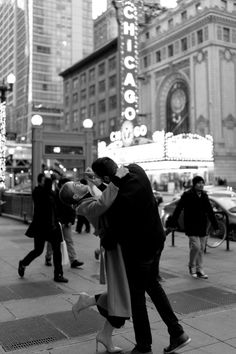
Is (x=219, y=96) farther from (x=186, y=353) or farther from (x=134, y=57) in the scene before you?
(x=186, y=353)

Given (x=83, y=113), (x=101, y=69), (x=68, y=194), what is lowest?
(x=68, y=194)

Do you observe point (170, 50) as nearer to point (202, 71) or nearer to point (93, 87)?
point (202, 71)

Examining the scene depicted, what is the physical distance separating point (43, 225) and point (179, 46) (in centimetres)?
Result: 5280

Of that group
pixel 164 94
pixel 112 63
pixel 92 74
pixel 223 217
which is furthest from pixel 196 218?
pixel 92 74

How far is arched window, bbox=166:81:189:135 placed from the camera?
184 ft

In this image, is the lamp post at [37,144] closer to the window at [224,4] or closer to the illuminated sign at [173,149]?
the illuminated sign at [173,149]

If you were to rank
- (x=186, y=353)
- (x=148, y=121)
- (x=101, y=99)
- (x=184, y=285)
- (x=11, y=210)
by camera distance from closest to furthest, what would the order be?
1. (x=186, y=353)
2. (x=184, y=285)
3. (x=11, y=210)
4. (x=148, y=121)
5. (x=101, y=99)

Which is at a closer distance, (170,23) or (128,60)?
(128,60)

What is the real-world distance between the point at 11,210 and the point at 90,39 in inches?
4003

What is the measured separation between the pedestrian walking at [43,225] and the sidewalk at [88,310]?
395 millimetres

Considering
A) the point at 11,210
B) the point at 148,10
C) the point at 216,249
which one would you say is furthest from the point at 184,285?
the point at 148,10

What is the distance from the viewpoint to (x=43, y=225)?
7.46m

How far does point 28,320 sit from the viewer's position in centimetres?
515

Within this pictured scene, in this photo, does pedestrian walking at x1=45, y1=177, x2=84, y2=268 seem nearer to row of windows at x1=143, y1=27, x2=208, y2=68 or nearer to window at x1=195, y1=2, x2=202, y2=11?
row of windows at x1=143, y1=27, x2=208, y2=68
